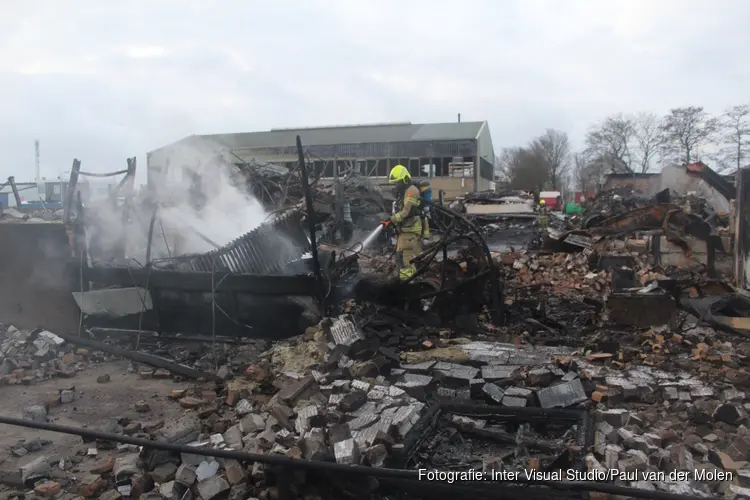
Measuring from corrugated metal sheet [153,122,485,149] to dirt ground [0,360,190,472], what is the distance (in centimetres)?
3575

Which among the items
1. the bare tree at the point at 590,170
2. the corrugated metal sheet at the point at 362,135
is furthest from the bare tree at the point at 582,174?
the corrugated metal sheet at the point at 362,135

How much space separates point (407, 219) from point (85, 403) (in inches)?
185

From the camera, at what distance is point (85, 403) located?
5598 millimetres

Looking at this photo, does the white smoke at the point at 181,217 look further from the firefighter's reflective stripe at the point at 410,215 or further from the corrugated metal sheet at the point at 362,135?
the corrugated metal sheet at the point at 362,135

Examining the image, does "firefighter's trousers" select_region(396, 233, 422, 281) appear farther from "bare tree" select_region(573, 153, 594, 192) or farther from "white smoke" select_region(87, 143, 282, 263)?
"bare tree" select_region(573, 153, 594, 192)

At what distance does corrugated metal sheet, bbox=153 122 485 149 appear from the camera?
137 ft

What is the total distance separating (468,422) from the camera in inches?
178

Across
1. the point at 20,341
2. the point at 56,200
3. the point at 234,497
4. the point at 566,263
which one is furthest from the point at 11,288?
the point at 56,200

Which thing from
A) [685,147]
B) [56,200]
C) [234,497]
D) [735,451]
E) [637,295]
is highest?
[685,147]

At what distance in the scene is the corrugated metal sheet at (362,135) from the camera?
41.6 metres

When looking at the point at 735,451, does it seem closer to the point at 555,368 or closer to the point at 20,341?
the point at 555,368

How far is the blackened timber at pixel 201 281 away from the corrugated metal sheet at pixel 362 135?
34.3 meters

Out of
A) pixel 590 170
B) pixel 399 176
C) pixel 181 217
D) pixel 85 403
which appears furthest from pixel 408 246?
Answer: pixel 590 170

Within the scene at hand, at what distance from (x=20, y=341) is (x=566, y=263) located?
1052cm
